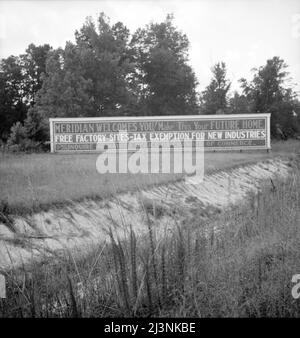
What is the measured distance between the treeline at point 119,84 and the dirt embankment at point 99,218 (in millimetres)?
21402

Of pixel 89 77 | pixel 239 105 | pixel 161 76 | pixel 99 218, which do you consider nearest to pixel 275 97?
pixel 239 105

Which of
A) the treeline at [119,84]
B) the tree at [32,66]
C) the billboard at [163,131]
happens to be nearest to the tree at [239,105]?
the treeline at [119,84]

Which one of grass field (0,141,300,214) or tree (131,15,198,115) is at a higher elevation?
tree (131,15,198,115)

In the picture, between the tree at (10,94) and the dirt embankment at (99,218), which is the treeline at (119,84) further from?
the dirt embankment at (99,218)

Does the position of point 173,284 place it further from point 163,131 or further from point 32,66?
point 32,66

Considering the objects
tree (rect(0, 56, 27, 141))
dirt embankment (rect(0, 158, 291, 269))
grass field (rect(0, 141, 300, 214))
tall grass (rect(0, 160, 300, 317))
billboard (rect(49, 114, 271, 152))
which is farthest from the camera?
tree (rect(0, 56, 27, 141))

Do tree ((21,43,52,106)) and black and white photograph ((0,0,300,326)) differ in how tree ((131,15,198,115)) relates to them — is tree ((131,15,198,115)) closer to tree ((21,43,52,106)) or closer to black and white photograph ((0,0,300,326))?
tree ((21,43,52,106))

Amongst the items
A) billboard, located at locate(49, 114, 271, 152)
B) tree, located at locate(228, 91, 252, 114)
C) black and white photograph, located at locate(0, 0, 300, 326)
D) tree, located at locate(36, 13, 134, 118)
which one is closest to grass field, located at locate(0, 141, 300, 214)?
black and white photograph, located at locate(0, 0, 300, 326)

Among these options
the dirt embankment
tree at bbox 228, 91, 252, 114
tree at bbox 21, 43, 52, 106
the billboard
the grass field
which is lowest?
the dirt embankment

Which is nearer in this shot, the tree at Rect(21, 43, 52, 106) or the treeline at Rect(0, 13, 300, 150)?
the treeline at Rect(0, 13, 300, 150)

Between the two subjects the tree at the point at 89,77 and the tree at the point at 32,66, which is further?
the tree at the point at 32,66

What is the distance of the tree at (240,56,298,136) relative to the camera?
1639 inches

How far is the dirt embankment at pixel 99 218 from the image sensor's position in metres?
6.15
